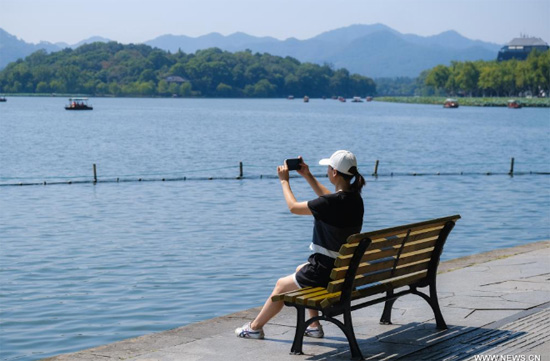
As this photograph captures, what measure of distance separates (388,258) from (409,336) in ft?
2.82

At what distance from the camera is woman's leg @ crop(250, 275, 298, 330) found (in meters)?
8.52

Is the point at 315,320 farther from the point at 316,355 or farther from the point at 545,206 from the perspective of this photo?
the point at 545,206

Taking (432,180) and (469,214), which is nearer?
(469,214)

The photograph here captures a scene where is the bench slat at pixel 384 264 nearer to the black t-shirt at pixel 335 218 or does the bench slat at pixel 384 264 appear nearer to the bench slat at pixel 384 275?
the bench slat at pixel 384 275

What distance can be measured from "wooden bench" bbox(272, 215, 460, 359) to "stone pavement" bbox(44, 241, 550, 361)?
0.28 metres

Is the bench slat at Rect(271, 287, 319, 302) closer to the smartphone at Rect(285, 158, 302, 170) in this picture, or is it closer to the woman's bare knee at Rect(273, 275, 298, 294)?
the woman's bare knee at Rect(273, 275, 298, 294)

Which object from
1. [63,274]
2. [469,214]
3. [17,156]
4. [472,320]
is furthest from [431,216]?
[17,156]

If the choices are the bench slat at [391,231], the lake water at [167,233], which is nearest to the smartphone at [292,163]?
→ the bench slat at [391,231]

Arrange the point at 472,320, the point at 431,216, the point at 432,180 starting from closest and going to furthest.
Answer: the point at 472,320 → the point at 431,216 → the point at 432,180

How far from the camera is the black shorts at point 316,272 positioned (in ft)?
27.4

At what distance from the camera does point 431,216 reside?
28625mm

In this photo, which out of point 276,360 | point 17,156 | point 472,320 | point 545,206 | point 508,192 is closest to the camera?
point 276,360

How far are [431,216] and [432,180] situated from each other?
14872 mm

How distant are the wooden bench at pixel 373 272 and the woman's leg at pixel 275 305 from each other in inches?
9.0
